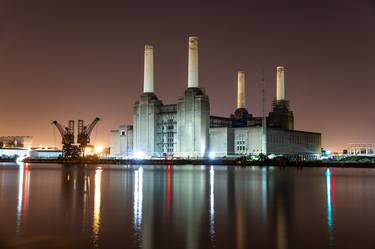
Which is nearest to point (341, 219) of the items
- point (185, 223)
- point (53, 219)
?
point (185, 223)

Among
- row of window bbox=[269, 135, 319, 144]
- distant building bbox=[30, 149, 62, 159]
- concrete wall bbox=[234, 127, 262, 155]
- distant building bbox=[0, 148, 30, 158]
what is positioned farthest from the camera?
distant building bbox=[30, 149, 62, 159]

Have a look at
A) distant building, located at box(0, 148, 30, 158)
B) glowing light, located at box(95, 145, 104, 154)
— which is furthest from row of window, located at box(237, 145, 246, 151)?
distant building, located at box(0, 148, 30, 158)

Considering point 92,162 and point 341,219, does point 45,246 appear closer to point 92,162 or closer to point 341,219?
point 341,219

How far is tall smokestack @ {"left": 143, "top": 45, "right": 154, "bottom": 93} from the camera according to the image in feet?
402

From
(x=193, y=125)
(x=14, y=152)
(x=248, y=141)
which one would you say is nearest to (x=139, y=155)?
(x=193, y=125)

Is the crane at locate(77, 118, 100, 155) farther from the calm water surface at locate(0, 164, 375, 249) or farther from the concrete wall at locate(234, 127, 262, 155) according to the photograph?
the calm water surface at locate(0, 164, 375, 249)

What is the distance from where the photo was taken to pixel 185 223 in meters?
17.5

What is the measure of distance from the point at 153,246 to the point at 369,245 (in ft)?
20.4

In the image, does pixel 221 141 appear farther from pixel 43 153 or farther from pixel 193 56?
pixel 43 153

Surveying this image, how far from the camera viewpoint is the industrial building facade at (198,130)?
4532 inches

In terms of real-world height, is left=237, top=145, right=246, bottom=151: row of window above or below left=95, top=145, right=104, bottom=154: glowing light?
below

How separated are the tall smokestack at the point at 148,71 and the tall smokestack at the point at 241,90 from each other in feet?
82.6

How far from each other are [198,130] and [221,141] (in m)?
6.21

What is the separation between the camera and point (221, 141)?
379ft
